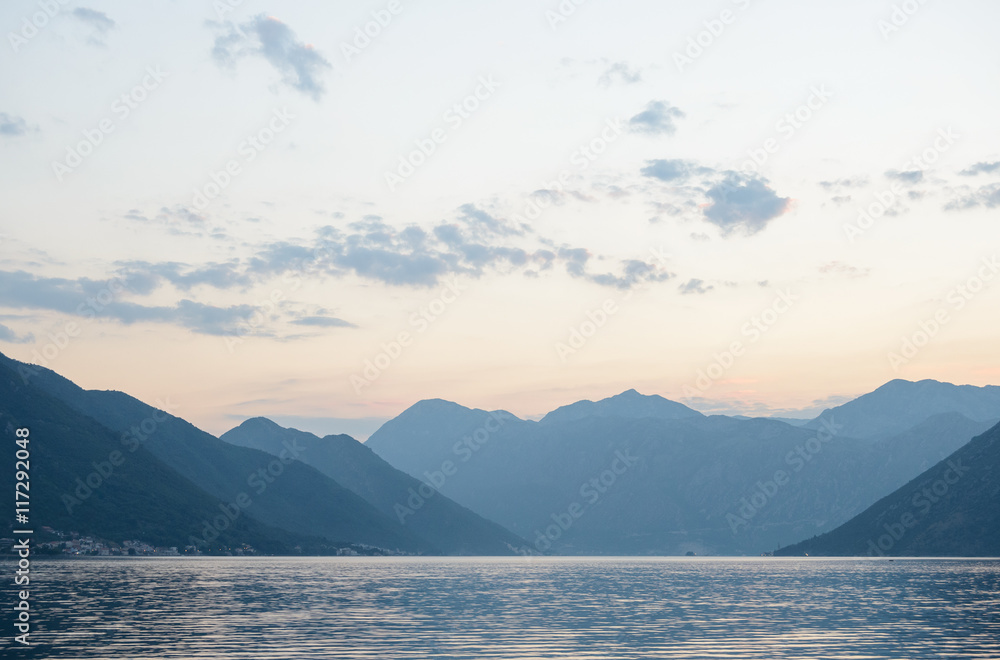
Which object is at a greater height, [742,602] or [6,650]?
[6,650]

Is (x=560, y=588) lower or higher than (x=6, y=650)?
lower

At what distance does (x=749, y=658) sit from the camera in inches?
2534

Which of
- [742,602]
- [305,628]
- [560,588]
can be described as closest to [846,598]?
[742,602]

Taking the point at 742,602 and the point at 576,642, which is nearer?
the point at 576,642

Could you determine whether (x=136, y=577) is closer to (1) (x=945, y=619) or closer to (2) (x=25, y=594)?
(2) (x=25, y=594)

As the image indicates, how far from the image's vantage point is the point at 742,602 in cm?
12450

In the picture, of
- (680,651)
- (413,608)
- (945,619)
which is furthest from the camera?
(413,608)

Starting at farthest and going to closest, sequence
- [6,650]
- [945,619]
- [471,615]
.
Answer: [471,615]
[945,619]
[6,650]

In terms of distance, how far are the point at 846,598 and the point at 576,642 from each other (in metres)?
71.0

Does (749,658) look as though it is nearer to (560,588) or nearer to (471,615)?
(471,615)

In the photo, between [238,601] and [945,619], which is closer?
[945,619]

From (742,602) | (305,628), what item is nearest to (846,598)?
(742,602)

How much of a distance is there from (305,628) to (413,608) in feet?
91.8

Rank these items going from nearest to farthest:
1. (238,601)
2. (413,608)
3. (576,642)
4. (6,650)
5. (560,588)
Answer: (6,650)
(576,642)
(413,608)
(238,601)
(560,588)
